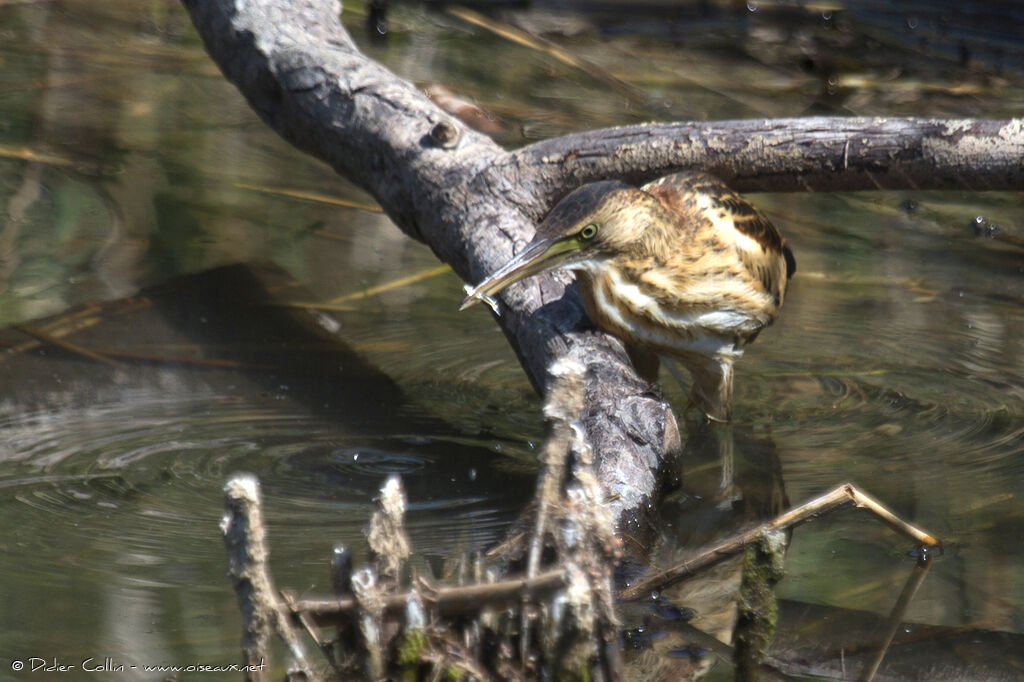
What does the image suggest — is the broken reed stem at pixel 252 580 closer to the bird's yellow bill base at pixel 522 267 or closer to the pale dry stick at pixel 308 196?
the bird's yellow bill base at pixel 522 267

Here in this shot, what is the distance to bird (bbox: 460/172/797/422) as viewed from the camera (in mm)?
3939

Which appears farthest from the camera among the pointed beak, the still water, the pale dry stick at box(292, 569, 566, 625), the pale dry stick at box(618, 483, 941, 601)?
the pointed beak

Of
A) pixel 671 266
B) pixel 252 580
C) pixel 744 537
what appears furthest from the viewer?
pixel 671 266

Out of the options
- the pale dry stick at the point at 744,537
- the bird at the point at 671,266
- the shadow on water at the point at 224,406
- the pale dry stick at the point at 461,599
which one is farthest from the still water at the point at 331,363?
the pale dry stick at the point at 461,599

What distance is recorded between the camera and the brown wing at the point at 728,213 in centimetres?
431

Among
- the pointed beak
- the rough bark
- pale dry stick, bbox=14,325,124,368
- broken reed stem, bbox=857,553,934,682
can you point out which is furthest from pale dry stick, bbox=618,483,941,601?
pale dry stick, bbox=14,325,124,368

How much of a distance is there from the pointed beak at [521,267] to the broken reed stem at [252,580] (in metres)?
1.65

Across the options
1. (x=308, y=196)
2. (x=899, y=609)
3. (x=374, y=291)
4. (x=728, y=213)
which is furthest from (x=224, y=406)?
(x=899, y=609)

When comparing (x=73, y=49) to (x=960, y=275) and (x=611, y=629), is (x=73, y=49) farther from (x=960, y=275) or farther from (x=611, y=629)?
(x=611, y=629)

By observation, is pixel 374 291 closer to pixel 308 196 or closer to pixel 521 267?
pixel 308 196

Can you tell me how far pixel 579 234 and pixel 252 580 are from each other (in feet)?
6.46

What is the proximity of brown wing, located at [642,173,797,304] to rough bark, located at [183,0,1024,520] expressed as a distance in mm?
225

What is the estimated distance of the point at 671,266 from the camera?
4.19 m

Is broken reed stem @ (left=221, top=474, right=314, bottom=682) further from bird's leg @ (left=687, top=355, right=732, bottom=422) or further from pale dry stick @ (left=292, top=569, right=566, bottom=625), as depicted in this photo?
bird's leg @ (left=687, top=355, right=732, bottom=422)
